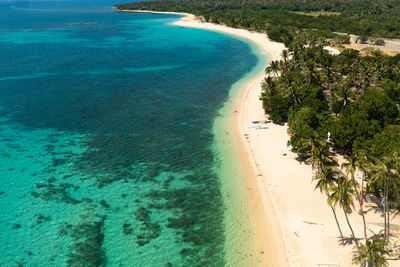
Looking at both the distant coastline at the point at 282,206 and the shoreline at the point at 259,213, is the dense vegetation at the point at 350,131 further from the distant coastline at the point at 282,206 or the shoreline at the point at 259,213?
the shoreline at the point at 259,213

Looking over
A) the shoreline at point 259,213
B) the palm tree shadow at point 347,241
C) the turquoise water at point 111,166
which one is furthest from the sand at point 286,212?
the turquoise water at point 111,166

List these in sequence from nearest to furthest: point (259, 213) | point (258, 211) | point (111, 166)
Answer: point (259, 213)
point (258, 211)
point (111, 166)

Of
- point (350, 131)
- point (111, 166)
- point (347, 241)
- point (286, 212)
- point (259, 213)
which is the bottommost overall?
point (111, 166)

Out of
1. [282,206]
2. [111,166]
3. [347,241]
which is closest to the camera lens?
[347,241]

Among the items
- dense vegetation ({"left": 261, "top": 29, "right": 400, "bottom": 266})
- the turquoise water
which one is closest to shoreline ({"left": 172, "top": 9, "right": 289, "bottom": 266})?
the turquoise water

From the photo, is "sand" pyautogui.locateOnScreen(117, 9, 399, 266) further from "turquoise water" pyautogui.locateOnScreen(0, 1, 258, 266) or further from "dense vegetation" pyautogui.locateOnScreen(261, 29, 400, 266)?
"turquoise water" pyautogui.locateOnScreen(0, 1, 258, 266)

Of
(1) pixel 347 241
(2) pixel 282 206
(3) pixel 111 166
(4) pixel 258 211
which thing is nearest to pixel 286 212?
(2) pixel 282 206

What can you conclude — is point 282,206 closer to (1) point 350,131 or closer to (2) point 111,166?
(1) point 350,131
